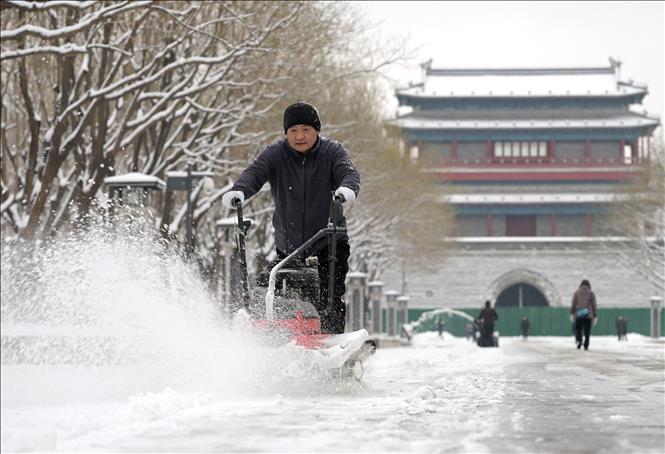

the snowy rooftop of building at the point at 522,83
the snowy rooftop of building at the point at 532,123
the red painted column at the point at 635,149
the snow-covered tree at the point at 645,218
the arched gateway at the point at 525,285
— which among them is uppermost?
the snowy rooftop of building at the point at 522,83

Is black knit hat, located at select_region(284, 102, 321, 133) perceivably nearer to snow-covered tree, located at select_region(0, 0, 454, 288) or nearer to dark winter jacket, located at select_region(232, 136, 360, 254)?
dark winter jacket, located at select_region(232, 136, 360, 254)

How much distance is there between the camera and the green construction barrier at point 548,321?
2736 inches

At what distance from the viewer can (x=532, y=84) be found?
74562 mm

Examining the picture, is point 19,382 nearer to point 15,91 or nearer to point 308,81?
point 308,81

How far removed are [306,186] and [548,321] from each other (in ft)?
205

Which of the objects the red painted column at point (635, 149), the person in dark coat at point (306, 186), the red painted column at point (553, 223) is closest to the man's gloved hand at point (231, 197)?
the person in dark coat at point (306, 186)

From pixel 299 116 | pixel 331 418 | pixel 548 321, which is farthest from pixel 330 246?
pixel 548 321

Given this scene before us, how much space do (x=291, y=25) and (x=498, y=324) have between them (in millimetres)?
49249

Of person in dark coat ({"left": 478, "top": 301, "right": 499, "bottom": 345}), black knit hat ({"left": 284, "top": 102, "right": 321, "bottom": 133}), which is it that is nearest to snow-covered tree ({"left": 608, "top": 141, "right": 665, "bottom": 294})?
person in dark coat ({"left": 478, "top": 301, "right": 499, "bottom": 345})

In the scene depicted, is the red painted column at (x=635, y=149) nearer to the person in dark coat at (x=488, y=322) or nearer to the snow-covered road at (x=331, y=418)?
the person in dark coat at (x=488, y=322)

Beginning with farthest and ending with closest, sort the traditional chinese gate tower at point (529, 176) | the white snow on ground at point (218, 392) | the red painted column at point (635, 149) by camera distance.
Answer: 1. the red painted column at point (635, 149)
2. the traditional chinese gate tower at point (529, 176)
3. the white snow on ground at point (218, 392)

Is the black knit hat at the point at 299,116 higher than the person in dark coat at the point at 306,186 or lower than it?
higher

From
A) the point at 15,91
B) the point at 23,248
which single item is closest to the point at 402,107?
the point at 15,91

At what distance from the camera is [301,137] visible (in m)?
8.36
